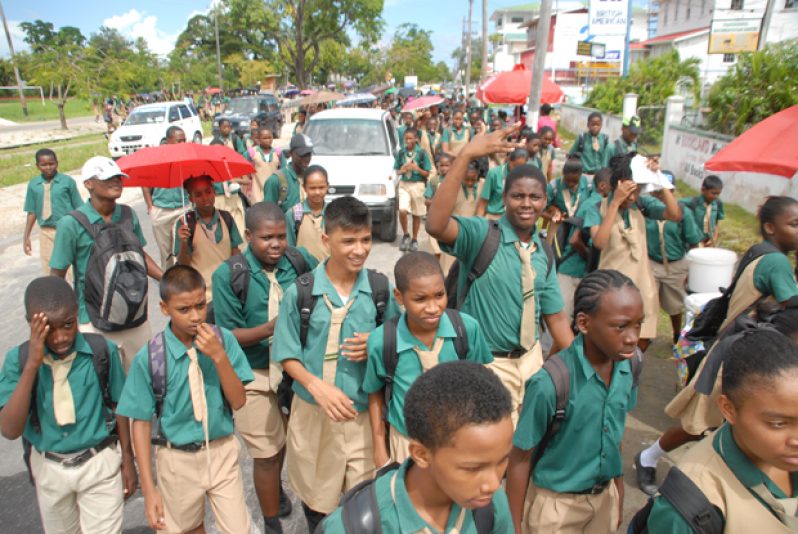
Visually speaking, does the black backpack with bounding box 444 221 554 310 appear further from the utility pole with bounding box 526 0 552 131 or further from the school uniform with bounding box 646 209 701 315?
the utility pole with bounding box 526 0 552 131

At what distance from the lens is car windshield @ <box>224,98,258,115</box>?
28381 millimetres

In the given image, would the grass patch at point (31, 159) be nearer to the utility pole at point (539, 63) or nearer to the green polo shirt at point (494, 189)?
the utility pole at point (539, 63)

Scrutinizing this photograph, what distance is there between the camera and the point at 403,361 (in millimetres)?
2691

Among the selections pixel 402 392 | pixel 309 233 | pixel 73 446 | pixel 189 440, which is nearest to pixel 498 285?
pixel 402 392

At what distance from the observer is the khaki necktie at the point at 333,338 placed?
9.63 ft

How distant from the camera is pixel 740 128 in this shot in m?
12.4

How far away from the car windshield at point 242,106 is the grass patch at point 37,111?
1739 cm

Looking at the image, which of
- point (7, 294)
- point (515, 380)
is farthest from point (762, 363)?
point (7, 294)

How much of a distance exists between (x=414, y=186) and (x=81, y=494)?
7.30 m

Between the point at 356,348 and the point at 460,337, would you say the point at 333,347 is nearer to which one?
the point at 356,348

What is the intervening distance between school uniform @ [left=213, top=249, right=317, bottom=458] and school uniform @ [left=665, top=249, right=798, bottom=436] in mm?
2242

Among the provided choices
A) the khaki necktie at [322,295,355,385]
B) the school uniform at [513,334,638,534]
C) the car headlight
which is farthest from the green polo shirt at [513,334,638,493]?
the car headlight

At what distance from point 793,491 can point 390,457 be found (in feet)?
5.28

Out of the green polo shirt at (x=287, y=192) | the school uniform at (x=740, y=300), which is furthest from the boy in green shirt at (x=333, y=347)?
the green polo shirt at (x=287, y=192)
